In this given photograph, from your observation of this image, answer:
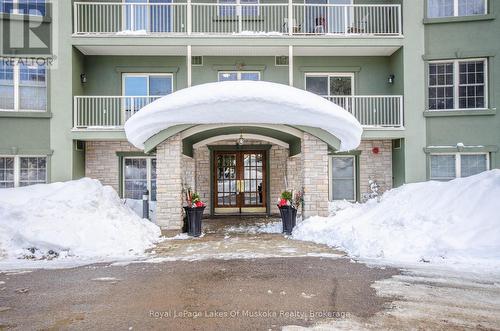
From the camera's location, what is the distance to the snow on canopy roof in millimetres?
8875

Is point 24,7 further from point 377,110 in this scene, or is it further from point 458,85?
point 458,85

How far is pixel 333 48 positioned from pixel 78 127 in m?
9.00

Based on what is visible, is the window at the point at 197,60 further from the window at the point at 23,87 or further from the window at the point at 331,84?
the window at the point at 23,87

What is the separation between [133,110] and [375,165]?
28.9ft

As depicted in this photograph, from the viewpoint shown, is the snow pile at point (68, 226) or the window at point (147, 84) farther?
the window at point (147, 84)

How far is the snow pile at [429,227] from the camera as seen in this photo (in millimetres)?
6637

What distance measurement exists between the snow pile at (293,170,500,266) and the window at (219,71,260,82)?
6575mm

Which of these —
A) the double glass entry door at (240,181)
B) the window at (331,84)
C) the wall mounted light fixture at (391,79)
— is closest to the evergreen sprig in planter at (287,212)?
the double glass entry door at (240,181)

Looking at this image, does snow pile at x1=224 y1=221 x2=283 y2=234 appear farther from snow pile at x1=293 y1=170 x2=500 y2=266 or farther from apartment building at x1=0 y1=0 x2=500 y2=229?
apartment building at x1=0 y1=0 x2=500 y2=229

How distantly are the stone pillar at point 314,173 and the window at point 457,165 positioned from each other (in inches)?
191

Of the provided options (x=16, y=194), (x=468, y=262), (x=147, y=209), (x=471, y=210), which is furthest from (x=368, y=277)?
(x=16, y=194)

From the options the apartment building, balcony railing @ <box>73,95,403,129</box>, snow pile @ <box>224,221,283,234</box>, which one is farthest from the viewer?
balcony railing @ <box>73,95,403,129</box>

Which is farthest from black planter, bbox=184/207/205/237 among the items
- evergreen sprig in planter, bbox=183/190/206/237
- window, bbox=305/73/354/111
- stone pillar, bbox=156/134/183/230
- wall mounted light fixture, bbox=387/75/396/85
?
wall mounted light fixture, bbox=387/75/396/85

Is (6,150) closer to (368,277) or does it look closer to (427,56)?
(368,277)
